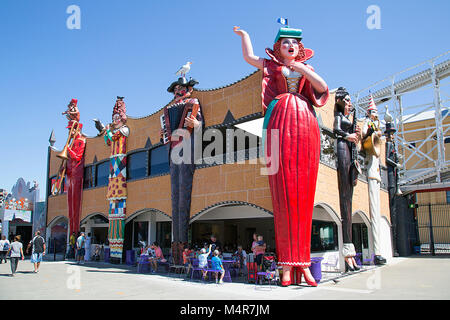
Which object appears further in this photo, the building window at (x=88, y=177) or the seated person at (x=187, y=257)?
the building window at (x=88, y=177)

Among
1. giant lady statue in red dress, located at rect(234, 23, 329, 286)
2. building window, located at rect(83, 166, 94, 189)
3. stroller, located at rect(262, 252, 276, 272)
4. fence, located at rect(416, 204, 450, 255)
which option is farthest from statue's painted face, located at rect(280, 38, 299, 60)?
fence, located at rect(416, 204, 450, 255)

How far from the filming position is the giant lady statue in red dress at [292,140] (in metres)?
10.3

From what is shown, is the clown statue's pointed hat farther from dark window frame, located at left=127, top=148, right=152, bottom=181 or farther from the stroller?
dark window frame, located at left=127, top=148, right=152, bottom=181

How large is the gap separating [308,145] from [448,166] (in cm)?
2077

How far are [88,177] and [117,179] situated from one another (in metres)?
4.65

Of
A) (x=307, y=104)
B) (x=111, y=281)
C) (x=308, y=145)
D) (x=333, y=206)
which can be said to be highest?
(x=307, y=104)

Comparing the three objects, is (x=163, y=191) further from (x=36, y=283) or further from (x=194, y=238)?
(x=36, y=283)

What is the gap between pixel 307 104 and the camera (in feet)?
36.7

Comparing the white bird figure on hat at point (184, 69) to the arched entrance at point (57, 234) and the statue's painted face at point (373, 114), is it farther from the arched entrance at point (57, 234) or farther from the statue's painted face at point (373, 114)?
the arched entrance at point (57, 234)

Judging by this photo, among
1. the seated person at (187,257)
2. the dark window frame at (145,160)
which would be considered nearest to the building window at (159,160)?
the dark window frame at (145,160)

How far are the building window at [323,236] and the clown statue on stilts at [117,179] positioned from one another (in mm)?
9151

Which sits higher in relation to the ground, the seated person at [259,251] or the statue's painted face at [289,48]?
the statue's painted face at [289,48]
